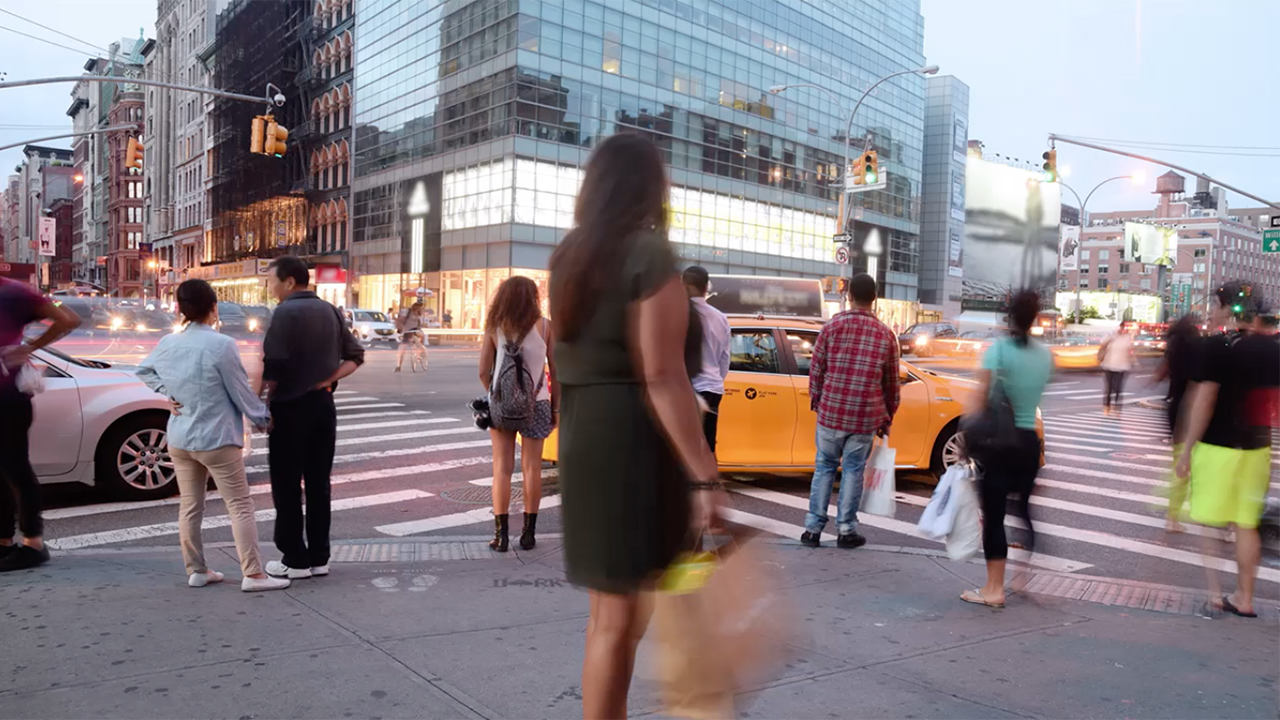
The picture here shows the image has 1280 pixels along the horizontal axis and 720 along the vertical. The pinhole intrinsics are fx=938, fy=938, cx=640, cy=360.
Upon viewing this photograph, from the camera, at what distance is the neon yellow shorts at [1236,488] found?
519 cm

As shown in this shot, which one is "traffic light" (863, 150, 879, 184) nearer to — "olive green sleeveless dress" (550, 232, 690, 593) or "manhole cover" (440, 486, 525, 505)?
"manhole cover" (440, 486, 525, 505)

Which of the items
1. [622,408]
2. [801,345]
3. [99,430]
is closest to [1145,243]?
[801,345]

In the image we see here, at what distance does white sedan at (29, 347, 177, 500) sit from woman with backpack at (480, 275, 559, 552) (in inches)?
139

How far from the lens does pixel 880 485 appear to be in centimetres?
623

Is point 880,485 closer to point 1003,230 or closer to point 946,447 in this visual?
point 946,447

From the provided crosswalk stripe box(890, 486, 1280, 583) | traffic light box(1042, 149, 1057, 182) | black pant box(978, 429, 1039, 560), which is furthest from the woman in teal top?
traffic light box(1042, 149, 1057, 182)

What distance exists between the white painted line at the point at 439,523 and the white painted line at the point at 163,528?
32.1 inches

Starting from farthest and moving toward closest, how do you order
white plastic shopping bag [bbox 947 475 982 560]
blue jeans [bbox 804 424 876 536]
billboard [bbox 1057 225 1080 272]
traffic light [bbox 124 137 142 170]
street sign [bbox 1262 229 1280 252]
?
1. billboard [bbox 1057 225 1080 272]
2. street sign [bbox 1262 229 1280 252]
3. traffic light [bbox 124 137 142 170]
4. blue jeans [bbox 804 424 876 536]
5. white plastic shopping bag [bbox 947 475 982 560]

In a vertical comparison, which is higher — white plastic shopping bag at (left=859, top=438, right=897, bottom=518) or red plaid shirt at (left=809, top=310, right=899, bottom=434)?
red plaid shirt at (left=809, top=310, right=899, bottom=434)

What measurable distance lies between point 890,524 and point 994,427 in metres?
2.88

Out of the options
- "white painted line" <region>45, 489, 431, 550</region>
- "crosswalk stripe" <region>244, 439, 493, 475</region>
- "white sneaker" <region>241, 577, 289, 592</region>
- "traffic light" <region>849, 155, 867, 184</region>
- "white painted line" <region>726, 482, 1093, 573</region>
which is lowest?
"white painted line" <region>45, 489, 431, 550</region>

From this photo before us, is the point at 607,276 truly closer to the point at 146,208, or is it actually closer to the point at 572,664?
the point at 572,664

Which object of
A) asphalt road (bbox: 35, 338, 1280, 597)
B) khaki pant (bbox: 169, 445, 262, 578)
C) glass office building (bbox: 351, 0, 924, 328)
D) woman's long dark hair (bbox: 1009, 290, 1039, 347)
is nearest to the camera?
khaki pant (bbox: 169, 445, 262, 578)

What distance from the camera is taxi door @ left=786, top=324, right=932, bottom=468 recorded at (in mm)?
9016
